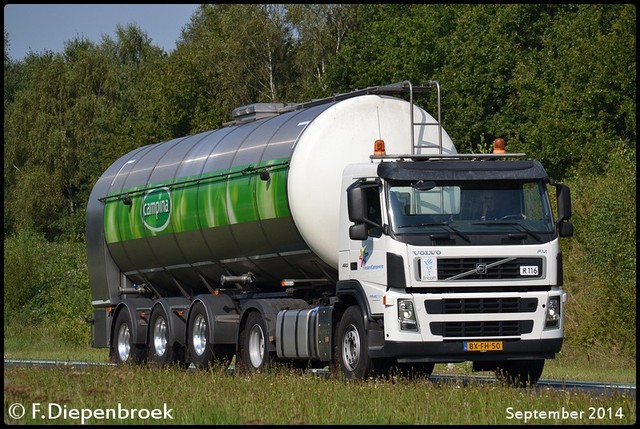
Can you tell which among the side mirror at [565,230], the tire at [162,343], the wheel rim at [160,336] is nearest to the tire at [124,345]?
the tire at [162,343]

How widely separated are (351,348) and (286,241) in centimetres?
229

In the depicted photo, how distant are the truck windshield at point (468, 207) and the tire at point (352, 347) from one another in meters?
1.57

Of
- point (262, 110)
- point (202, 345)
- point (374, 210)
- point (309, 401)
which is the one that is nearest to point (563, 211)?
point (374, 210)

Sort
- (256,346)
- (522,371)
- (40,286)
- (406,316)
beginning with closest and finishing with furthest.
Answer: (406,316) < (522,371) < (256,346) < (40,286)

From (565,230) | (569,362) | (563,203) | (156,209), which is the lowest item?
(569,362)

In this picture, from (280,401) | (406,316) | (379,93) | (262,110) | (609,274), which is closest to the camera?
(280,401)

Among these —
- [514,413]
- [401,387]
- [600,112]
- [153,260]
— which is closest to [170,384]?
[401,387]

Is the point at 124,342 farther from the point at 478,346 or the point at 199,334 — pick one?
the point at 478,346

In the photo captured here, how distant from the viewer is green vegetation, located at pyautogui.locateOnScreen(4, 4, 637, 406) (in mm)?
23344

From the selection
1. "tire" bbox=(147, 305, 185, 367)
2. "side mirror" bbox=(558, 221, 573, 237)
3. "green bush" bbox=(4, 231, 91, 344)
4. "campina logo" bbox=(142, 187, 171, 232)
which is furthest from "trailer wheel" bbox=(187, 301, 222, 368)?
"green bush" bbox=(4, 231, 91, 344)

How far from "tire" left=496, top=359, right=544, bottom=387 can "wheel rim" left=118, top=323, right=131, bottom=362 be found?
28.3ft

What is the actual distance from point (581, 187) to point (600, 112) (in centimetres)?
1515

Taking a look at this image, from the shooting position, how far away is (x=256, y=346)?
2055 cm

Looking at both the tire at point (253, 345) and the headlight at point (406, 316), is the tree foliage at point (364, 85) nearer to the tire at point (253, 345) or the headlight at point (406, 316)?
the tire at point (253, 345)
